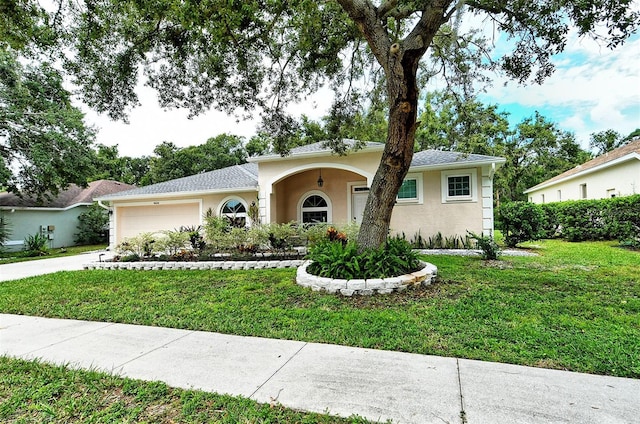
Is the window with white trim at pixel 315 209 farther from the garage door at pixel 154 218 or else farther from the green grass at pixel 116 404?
the green grass at pixel 116 404

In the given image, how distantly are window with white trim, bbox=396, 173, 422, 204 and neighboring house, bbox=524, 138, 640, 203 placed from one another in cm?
845

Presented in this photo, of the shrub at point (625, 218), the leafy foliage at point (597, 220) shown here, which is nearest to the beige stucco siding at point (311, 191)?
the leafy foliage at point (597, 220)

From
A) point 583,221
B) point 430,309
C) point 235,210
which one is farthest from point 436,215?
point 235,210

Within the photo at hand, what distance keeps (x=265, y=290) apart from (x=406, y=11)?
21.8 feet

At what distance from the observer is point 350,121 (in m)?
9.82

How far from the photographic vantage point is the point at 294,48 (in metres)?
8.29

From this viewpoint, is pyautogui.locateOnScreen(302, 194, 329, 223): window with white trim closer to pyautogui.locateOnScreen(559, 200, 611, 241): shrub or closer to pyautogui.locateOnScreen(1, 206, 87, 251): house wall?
pyautogui.locateOnScreen(559, 200, 611, 241): shrub

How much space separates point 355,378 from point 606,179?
17.8 m

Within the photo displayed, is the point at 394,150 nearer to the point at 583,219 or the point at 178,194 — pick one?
the point at 178,194

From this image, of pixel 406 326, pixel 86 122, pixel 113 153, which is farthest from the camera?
pixel 113 153

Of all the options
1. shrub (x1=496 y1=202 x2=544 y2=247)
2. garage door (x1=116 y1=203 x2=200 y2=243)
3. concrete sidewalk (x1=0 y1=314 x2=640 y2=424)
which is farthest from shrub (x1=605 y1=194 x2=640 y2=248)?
garage door (x1=116 y1=203 x2=200 y2=243)

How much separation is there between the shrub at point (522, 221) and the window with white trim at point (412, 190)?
9.91ft

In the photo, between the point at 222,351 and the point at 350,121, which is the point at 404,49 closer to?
the point at 350,121

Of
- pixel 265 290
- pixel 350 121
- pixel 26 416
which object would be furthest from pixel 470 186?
pixel 26 416
